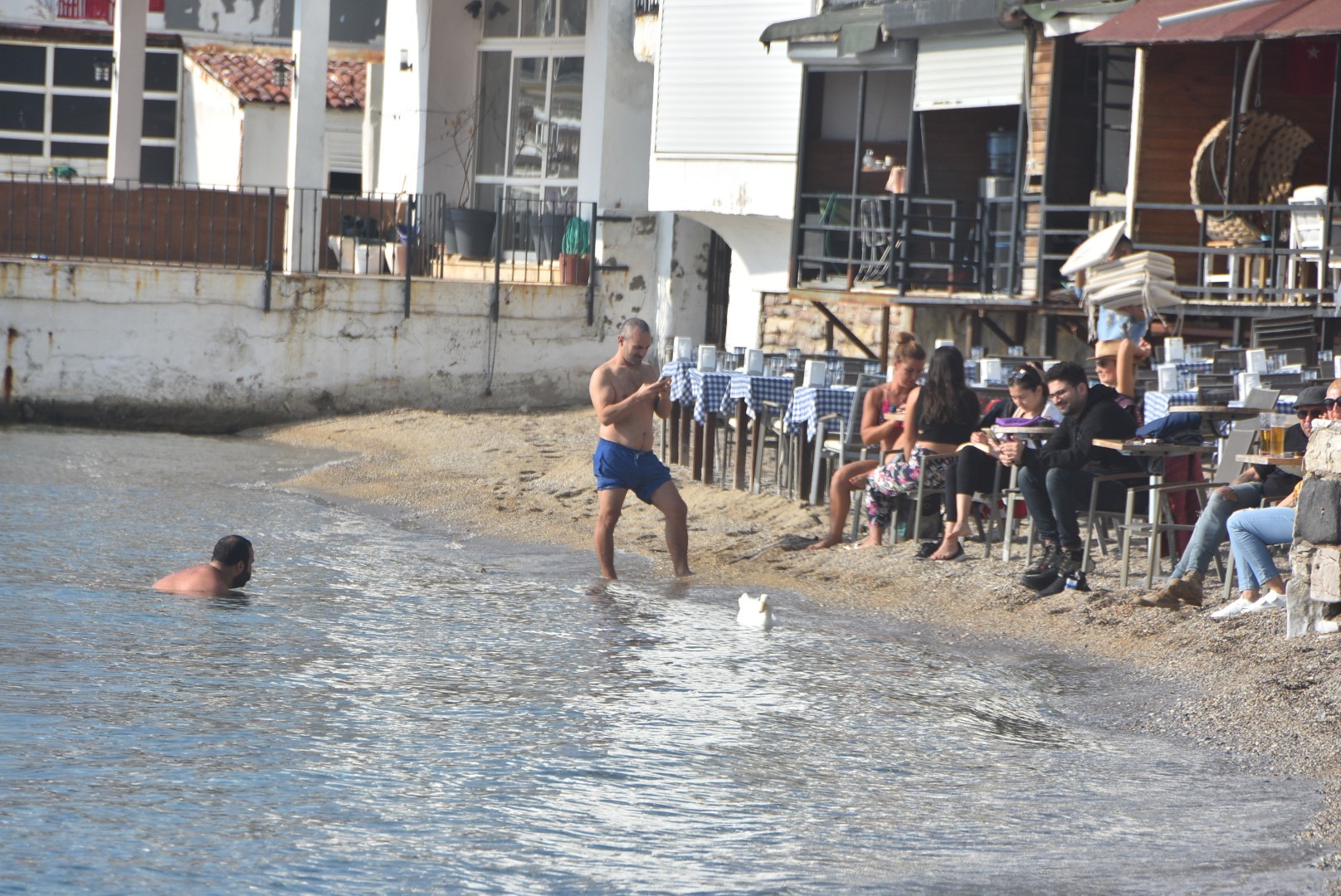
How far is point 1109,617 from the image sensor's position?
30.8 ft

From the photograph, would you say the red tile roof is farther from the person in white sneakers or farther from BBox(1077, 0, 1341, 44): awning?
the person in white sneakers

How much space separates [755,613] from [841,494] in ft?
7.42

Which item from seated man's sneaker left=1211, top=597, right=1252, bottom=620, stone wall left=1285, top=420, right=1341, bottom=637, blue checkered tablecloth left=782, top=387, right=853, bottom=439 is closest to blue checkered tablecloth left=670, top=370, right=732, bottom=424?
blue checkered tablecloth left=782, top=387, right=853, bottom=439

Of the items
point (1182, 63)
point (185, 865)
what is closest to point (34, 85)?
point (1182, 63)

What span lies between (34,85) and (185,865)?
27.6 m

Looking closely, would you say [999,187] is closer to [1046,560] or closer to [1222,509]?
[1046,560]

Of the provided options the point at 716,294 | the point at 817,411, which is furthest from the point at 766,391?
the point at 716,294

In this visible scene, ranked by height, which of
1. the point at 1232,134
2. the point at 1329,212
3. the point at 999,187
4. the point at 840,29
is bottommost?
the point at 1329,212

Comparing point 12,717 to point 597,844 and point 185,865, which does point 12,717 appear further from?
point 597,844

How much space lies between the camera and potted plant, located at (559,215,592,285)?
22344 millimetres

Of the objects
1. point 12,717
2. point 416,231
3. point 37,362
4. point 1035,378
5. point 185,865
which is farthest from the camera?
point 416,231

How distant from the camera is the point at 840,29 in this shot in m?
17.9

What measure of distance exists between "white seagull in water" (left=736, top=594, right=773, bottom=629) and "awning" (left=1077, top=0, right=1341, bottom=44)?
6488 millimetres

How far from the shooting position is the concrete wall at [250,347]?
20328 millimetres
